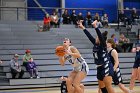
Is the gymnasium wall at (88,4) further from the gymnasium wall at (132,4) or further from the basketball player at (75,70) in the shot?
the basketball player at (75,70)

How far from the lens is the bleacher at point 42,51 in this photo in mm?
14914

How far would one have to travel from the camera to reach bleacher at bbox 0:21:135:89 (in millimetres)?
14914

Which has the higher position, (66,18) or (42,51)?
(66,18)

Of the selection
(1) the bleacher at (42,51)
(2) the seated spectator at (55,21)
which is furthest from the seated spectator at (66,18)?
(2) the seated spectator at (55,21)

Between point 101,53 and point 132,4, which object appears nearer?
point 101,53

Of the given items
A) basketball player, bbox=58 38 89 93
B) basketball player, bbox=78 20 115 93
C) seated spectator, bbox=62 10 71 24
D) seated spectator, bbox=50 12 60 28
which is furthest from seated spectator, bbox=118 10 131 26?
basketball player, bbox=78 20 115 93

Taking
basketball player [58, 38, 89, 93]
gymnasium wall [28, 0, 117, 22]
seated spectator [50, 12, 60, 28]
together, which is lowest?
basketball player [58, 38, 89, 93]

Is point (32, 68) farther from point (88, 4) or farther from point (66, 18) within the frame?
point (88, 4)

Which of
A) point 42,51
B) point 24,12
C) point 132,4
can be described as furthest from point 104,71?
point 132,4

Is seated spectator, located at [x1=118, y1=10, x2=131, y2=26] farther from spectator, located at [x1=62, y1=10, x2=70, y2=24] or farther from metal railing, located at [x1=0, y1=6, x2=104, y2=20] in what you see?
spectator, located at [x1=62, y1=10, x2=70, y2=24]

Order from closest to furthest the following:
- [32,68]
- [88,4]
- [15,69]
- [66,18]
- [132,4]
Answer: [15,69], [32,68], [66,18], [88,4], [132,4]

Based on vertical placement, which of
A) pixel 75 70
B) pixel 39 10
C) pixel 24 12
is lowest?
pixel 75 70

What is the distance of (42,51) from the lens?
57.3 feet

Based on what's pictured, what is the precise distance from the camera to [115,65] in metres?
8.67
